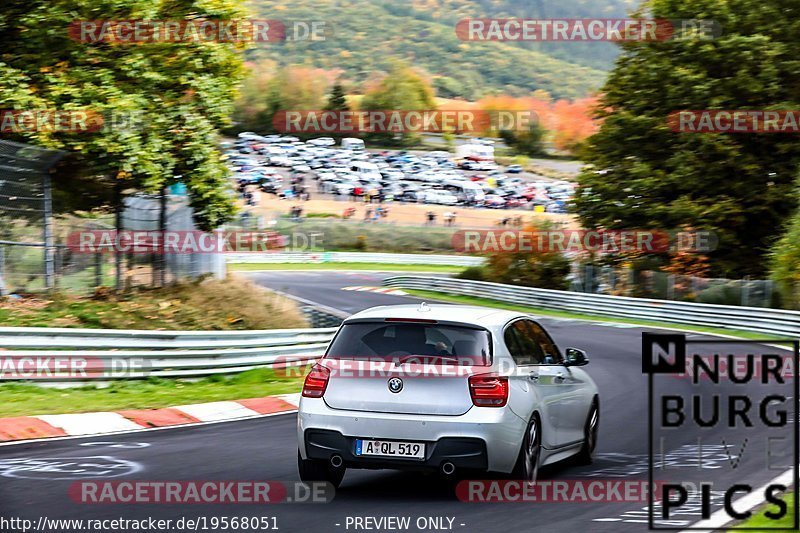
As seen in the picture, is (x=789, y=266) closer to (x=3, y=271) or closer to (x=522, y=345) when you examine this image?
(x=3, y=271)

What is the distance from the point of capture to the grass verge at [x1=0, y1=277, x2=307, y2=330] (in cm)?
1766

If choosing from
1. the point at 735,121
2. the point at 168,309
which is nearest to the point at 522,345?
the point at 168,309

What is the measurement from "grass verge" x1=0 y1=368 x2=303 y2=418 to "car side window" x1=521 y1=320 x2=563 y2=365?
20.8ft

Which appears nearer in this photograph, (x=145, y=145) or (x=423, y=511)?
(x=423, y=511)

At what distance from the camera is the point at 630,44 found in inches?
1623

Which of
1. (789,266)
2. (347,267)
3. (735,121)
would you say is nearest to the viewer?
(789,266)

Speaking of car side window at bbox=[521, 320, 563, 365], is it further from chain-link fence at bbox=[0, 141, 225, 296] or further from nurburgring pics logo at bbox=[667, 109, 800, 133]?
nurburgring pics logo at bbox=[667, 109, 800, 133]

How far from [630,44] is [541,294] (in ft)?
Result: 33.7

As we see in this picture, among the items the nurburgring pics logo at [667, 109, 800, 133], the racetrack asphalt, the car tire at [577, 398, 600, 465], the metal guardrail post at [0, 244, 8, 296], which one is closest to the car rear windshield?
the racetrack asphalt

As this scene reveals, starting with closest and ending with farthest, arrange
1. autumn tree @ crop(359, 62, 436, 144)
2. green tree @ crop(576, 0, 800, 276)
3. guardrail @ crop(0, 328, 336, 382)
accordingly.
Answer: guardrail @ crop(0, 328, 336, 382), green tree @ crop(576, 0, 800, 276), autumn tree @ crop(359, 62, 436, 144)

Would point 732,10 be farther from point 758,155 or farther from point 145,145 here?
point 145,145

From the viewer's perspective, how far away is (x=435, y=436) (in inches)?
317

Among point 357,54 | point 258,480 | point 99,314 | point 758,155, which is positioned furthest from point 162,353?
point 357,54

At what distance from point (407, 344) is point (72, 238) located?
12.6 metres
